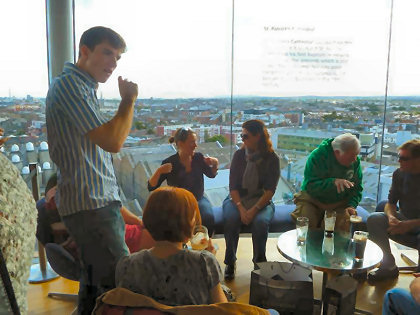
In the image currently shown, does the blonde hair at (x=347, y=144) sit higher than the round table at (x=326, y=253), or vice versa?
the blonde hair at (x=347, y=144)

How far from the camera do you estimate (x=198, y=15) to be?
3459 mm

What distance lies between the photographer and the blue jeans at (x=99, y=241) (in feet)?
5.22

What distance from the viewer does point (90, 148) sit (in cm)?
157

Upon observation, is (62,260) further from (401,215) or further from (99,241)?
(401,215)

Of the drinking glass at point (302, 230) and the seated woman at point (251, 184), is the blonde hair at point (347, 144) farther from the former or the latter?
the drinking glass at point (302, 230)

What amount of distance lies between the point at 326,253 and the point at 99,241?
142 cm

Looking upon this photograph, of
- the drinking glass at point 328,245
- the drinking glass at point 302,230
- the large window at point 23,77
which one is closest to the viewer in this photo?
the drinking glass at point 328,245

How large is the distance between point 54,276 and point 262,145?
1.85 m

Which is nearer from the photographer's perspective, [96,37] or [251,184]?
[96,37]

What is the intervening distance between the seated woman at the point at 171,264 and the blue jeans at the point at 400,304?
98 cm

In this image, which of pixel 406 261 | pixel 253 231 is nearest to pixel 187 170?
pixel 253 231

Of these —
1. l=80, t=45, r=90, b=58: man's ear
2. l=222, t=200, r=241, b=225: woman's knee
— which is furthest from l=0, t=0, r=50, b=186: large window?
l=80, t=45, r=90, b=58: man's ear

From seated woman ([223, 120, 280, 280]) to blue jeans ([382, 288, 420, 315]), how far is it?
47.3 inches

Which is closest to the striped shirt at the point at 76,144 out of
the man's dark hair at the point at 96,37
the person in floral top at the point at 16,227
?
the man's dark hair at the point at 96,37
